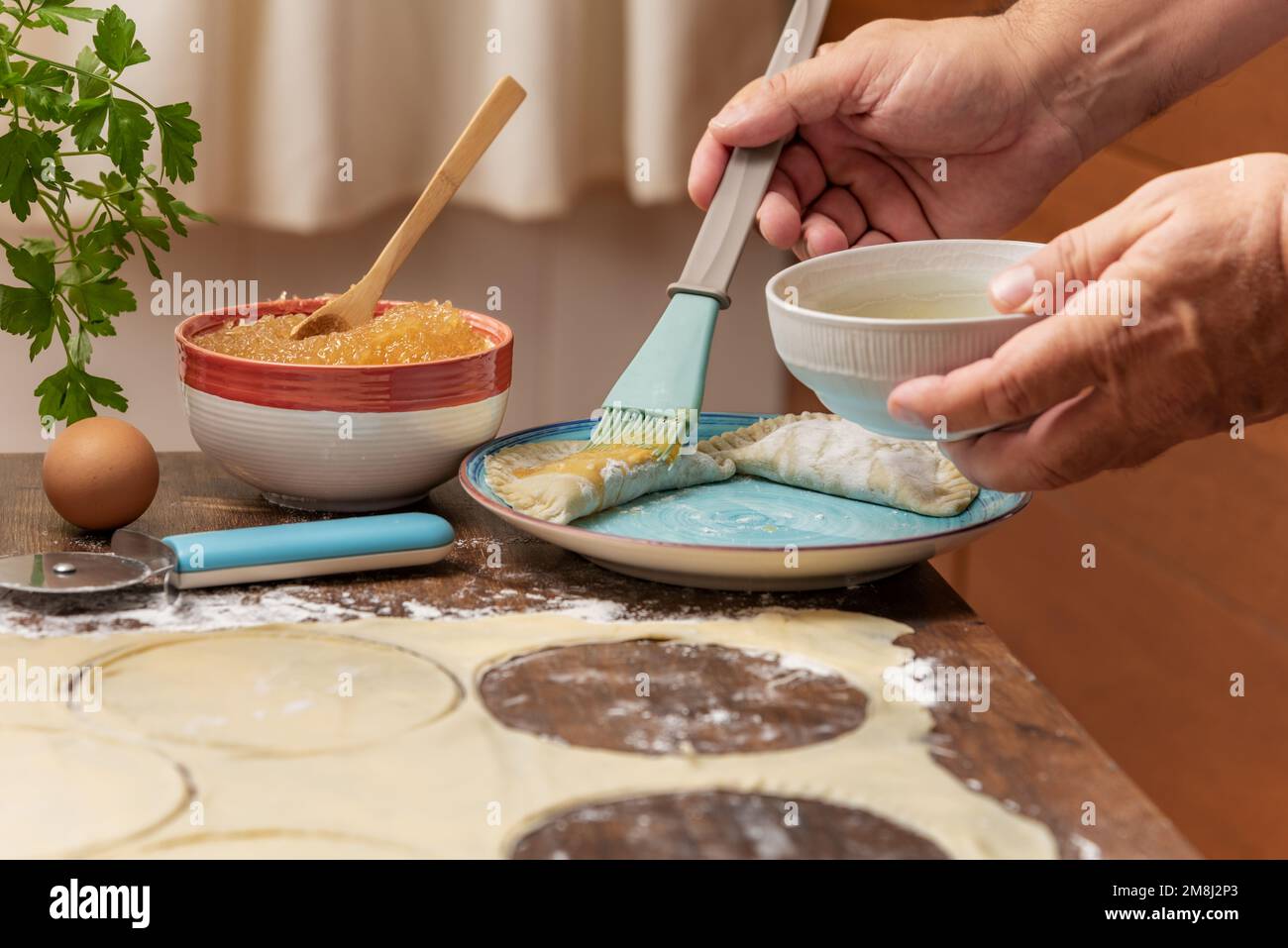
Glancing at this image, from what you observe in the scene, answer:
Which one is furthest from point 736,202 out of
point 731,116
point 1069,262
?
point 1069,262

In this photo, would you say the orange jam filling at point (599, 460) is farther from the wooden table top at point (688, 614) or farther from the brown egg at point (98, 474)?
the brown egg at point (98, 474)

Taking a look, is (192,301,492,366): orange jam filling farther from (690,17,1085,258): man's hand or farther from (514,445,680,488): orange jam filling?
(690,17,1085,258): man's hand

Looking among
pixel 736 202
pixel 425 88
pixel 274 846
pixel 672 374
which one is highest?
pixel 425 88

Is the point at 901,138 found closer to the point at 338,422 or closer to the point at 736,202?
the point at 736,202

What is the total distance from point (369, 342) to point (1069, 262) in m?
0.47

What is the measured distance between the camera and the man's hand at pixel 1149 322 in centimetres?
69

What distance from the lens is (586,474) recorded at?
2.77ft

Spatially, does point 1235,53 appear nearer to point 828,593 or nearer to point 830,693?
point 828,593

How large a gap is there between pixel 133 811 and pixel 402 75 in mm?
1224

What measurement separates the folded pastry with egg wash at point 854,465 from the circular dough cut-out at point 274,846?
466 millimetres

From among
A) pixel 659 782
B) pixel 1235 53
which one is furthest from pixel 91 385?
pixel 1235 53

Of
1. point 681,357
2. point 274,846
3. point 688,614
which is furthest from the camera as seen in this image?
point 681,357

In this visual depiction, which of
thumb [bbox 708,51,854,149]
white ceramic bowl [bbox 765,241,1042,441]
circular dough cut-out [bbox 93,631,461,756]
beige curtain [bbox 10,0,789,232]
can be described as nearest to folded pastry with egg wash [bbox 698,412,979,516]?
white ceramic bowl [bbox 765,241,1042,441]

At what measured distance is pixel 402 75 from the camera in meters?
1.60
